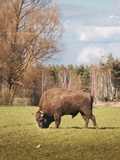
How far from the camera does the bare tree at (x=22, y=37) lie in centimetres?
5056

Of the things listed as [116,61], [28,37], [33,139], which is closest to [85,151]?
[33,139]

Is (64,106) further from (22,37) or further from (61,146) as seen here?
(22,37)

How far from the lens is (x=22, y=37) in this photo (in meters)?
50.9

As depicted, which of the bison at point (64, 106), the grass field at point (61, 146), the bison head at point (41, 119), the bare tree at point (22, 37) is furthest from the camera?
the bare tree at point (22, 37)

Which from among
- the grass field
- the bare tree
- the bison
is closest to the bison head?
the bison

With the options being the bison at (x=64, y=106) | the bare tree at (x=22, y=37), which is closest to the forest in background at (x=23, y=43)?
the bare tree at (x=22, y=37)

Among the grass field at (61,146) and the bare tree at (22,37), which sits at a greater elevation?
the bare tree at (22,37)

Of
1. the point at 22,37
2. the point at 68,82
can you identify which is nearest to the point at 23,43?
the point at 22,37

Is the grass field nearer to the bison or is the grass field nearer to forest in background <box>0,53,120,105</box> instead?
the bison

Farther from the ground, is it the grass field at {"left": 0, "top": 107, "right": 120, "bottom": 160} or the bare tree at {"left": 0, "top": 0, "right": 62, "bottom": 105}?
the bare tree at {"left": 0, "top": 0, "right": 62, "bottom": 105}

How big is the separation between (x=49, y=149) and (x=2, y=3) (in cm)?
4160

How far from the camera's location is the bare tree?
1991 inches

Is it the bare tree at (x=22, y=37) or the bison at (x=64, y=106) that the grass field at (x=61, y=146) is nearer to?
the bison at (x=64, y=106)

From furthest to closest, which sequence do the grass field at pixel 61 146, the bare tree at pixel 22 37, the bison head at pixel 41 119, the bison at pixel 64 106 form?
the bare tree at pixel 22 37 → the bison head at pixel 41 119 → the bison at pixel 64 106 → the grass field at pixel 61 146
